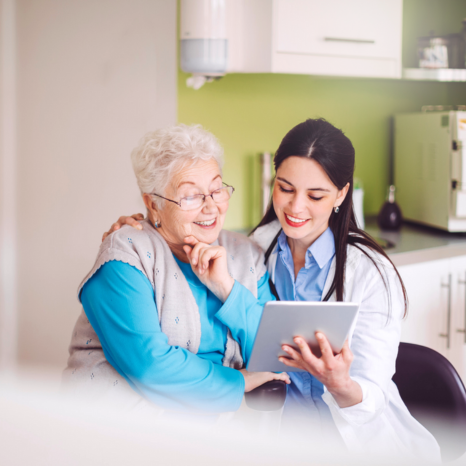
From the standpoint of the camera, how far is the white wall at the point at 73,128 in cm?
197

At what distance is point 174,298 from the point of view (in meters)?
1.20

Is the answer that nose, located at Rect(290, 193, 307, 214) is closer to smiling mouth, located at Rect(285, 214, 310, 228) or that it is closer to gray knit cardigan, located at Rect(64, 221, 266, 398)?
smiling mouth, located at Rect(285, 214, 310, 228)

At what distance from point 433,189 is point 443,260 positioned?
1.42ft

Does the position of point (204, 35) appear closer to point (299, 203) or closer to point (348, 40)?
point (348, 40)

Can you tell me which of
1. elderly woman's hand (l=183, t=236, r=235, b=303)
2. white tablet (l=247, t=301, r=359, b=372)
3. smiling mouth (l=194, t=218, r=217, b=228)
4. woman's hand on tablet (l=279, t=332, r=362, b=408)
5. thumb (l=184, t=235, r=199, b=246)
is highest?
smiling mouth (l=194, t=218, r=217, b=228)

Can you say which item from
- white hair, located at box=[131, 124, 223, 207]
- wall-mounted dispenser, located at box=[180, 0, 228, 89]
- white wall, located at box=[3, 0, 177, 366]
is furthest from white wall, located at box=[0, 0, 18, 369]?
white hair, located at box=[131, 124, 223, 207]

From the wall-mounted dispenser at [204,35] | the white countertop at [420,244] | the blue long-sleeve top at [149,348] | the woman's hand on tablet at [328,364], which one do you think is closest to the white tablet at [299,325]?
the woman's hand on tablet at [328,364]

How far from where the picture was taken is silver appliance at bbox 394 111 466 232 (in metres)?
2.28

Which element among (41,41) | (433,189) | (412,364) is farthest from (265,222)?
(433,189)

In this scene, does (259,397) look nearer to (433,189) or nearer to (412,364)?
(412,364)

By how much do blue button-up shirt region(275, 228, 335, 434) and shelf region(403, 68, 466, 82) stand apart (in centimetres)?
129

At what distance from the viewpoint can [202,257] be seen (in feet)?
3.91

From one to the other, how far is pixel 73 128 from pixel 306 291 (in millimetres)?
1175

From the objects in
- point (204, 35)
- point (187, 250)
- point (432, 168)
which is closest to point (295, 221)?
point (187, 250)
